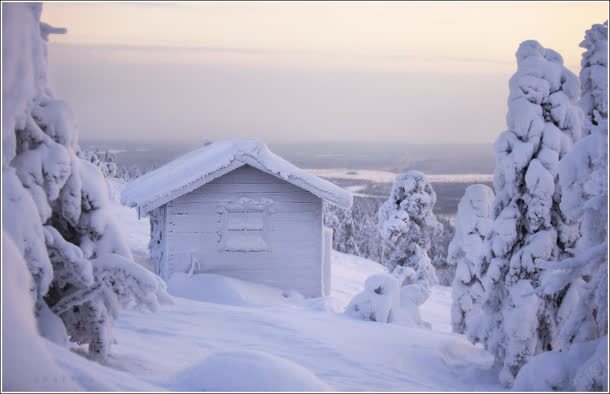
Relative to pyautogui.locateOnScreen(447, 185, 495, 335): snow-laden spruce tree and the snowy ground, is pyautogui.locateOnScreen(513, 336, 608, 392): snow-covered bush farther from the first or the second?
pyautogui.locateOnScreen(447, 185, 495, 335): snow-laden spruce tree

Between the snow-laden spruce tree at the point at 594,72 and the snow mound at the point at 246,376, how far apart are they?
681cm

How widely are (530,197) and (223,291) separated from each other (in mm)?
8844

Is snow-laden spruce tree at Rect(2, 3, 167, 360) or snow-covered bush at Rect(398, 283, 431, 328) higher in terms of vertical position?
snow-laden spruce tree at Rect(2, 3, 167, 360)

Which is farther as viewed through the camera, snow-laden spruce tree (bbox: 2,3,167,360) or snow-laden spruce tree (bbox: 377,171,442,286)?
snow-laden spruce tree (bbox: 377,171,442,286)

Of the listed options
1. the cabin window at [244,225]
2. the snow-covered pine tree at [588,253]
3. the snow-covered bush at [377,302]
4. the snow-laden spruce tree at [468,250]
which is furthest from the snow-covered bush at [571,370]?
the cabin window at [244,225]

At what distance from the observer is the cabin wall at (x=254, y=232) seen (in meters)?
21.6

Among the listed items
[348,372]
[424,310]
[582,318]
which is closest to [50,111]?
[348,372]

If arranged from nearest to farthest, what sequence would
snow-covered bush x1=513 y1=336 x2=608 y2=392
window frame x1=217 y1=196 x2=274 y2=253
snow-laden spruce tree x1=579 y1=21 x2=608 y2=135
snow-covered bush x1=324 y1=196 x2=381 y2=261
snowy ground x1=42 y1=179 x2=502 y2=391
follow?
snowy ground x1=42 y1=179 x2=502 y2=391 → snow-covered bush x1=513 y1=336 x2=608 y2=392 → snow-laden spruce tree x1=579 y1=21 x2=608 y2=135 → window frame x1=217 y1=196 x2=274 y2=253 → snow-covered bush x1=324 y1=196 x2=381 y2=261

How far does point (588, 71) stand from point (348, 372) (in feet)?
21.7

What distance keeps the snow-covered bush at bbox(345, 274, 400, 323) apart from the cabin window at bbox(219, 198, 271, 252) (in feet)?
16.5

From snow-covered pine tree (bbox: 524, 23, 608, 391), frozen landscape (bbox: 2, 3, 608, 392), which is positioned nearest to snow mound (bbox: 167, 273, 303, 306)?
frozen landscape (bbox: 2, 3, 608, 392)

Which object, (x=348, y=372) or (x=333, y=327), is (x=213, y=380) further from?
(x=333, y=327)

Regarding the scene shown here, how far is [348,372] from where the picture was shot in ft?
39.9

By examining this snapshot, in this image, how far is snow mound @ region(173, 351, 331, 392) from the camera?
8625 millimetres
